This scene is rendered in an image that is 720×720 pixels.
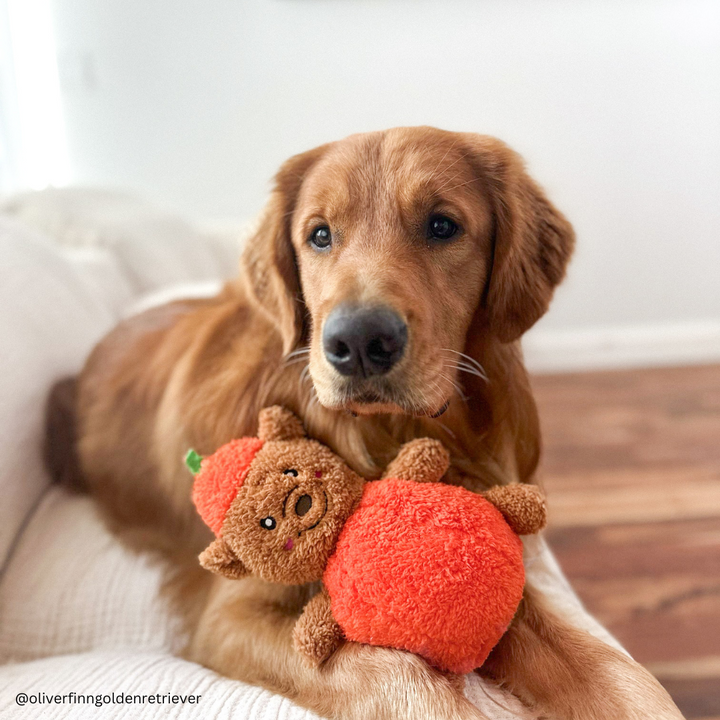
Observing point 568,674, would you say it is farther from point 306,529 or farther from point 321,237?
point 321,237

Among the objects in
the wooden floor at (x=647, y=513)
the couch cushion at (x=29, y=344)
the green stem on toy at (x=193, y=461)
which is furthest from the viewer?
the wooden floor at (x=647, y=513)

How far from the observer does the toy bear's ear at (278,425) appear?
44.8 inches

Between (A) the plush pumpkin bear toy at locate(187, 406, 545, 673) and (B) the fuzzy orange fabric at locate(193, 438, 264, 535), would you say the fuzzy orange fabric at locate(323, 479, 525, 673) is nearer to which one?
(A) the plush pumpkin bear toy at locate(187, 406, 545, 673)

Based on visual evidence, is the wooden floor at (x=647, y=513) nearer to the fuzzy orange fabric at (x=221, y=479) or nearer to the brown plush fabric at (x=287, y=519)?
the brown plush fabric at (x=287, y=519)

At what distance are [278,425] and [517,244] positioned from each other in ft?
1.80

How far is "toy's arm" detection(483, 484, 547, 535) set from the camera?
101 cm

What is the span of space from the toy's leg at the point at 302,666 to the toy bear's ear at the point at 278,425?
276mm

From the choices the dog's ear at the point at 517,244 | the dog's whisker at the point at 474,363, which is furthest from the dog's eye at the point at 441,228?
the dog's whisker at the point at 474,363

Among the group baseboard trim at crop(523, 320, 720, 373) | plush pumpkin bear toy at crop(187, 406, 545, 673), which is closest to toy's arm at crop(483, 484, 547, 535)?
plush pumpkin bear toy at crop(187, 406, 545, 673)

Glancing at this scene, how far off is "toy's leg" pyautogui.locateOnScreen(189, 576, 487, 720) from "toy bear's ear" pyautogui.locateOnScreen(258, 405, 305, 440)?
0.28 meters

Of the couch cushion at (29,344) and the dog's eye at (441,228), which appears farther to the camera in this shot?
the couch cushion at (29,344)

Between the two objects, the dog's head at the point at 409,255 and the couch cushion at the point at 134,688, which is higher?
the dog's head at the point at 409,255

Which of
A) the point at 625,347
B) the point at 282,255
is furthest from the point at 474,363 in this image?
the point at 625,347

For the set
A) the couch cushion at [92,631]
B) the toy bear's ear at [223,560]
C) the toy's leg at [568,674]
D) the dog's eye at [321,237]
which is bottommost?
the couch cushion at [92,631]
